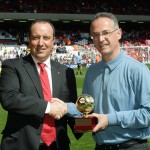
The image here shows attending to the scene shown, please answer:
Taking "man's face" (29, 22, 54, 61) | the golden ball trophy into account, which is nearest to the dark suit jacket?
"man's face" (29, 22, 54, 61)

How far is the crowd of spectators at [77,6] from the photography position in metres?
51.3

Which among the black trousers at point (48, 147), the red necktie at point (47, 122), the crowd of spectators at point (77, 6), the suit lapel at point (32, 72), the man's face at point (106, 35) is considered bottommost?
the black trousers at point (48, 147)

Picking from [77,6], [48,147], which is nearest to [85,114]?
[48,147]

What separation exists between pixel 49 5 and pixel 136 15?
35.5 feet

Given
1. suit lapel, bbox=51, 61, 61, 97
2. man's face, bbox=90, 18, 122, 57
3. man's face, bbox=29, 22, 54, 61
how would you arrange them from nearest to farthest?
man's face, bbox=90, 18, 122, 57 → man's face, bbox=29, 22, 54, 61 → suit lapel, bbox=51, 61, 61, 97

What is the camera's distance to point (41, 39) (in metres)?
3.91

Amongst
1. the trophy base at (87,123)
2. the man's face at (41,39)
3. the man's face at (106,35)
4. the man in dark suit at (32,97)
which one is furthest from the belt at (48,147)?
→ the man's face at (106,35)

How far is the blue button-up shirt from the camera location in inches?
132

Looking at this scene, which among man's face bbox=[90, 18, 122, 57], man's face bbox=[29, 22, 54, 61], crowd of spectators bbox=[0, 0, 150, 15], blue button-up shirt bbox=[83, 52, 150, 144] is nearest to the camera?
blue button-up shirt bbox=[83, 52, 150, 144]

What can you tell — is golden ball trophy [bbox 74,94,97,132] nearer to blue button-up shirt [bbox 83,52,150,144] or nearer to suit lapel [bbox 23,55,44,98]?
blue button-up shirt [bbox 83,52,150,144]

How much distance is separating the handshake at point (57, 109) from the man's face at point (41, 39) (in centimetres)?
46

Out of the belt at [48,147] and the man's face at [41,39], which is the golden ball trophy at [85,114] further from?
the man's face at [41,39]

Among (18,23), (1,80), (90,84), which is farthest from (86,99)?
(18,23)

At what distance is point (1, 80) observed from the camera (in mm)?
3928
